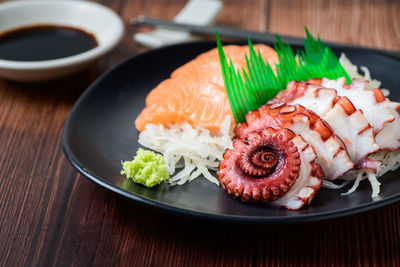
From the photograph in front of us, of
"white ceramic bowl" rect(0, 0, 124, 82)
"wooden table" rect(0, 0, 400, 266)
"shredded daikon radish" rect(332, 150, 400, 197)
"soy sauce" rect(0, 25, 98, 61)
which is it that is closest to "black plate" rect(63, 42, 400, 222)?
"shredded daikon radish" rect(332, 150, 400, 197)

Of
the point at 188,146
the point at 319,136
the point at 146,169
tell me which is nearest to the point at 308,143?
the point at 319,136

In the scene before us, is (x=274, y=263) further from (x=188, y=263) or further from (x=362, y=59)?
(x=362, y=59)

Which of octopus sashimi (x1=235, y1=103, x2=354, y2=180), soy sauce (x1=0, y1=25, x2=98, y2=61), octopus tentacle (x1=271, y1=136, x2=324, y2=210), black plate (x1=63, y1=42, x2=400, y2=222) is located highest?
octopus sashimi (x1=235, y1=103, x2=354, y2=180)

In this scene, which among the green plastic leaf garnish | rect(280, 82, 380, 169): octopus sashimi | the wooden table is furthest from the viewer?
the green plastic leaf garnish

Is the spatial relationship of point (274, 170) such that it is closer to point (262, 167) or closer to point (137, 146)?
point (262, 167)

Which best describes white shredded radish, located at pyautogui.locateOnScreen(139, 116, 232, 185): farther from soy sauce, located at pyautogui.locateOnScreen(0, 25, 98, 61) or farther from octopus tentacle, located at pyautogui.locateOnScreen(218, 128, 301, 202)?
soy sauce, located at pyautogui.locateOnScreen(0, 25, 98, 61)

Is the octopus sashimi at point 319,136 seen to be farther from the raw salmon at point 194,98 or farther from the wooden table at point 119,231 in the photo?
the raw salmon at point 194,98

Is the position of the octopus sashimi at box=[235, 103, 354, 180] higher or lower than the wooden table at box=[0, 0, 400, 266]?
higher
